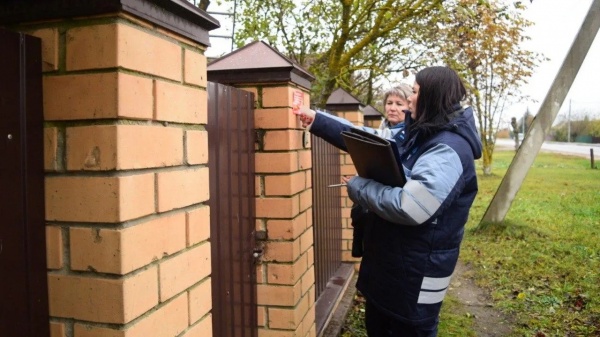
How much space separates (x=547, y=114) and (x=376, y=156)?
6.36m

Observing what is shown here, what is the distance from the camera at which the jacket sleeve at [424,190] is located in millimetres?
1910

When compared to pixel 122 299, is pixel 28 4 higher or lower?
higher

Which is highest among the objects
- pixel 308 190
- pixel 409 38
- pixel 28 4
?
pixel 409 38

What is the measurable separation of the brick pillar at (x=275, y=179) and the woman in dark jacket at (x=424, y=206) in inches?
13.7

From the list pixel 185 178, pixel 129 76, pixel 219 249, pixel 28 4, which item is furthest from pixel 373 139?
pixel 28 4

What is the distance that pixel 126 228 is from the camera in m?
1.06

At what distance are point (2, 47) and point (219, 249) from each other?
3.69ft

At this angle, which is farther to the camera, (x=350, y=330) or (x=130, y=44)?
(x=350, y=330)

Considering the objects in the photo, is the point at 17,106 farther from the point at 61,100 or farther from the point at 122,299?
the point at 122,299

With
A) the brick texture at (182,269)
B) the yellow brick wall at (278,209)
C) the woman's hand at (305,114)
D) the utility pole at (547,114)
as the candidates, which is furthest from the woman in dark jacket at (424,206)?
the utility pole at (547,114)

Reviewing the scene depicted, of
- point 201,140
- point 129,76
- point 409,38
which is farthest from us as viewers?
point 409,38

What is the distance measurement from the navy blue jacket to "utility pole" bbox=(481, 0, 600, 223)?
5.77 metres

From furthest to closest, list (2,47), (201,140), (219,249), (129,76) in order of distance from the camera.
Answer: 1. (219,249)
2. (201,140)
3. (129,76)
4. (2,47)

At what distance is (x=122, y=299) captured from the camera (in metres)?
1.04
